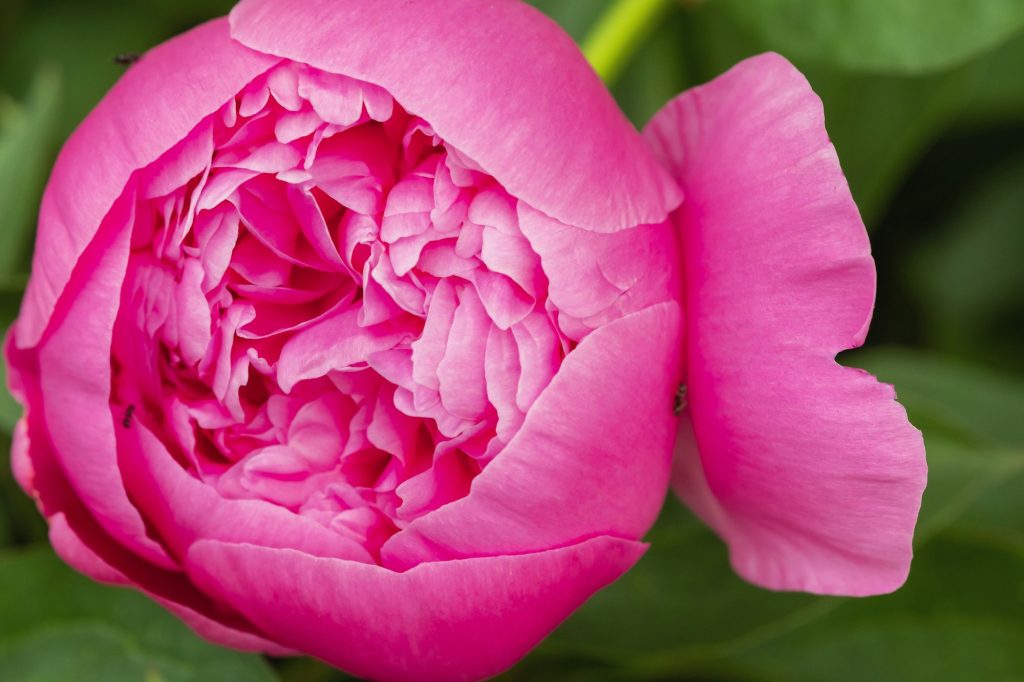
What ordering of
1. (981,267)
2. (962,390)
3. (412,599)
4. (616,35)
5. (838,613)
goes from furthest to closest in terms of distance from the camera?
(981,267), (962,390), (838,613), (616,35), (412,599)

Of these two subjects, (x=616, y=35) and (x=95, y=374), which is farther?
(x=616, y=35)

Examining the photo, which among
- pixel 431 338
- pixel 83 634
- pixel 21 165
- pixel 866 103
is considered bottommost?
pixel 83 634

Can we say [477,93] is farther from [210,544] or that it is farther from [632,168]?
[210,544]

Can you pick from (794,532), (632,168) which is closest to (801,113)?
(632,168)

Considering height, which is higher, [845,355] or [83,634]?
[845,355]

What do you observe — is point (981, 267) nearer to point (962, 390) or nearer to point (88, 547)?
point (962, 390)

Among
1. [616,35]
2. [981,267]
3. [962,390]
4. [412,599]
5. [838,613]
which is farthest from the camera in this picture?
[981,267]

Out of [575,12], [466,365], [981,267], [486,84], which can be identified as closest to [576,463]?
[466,365]
